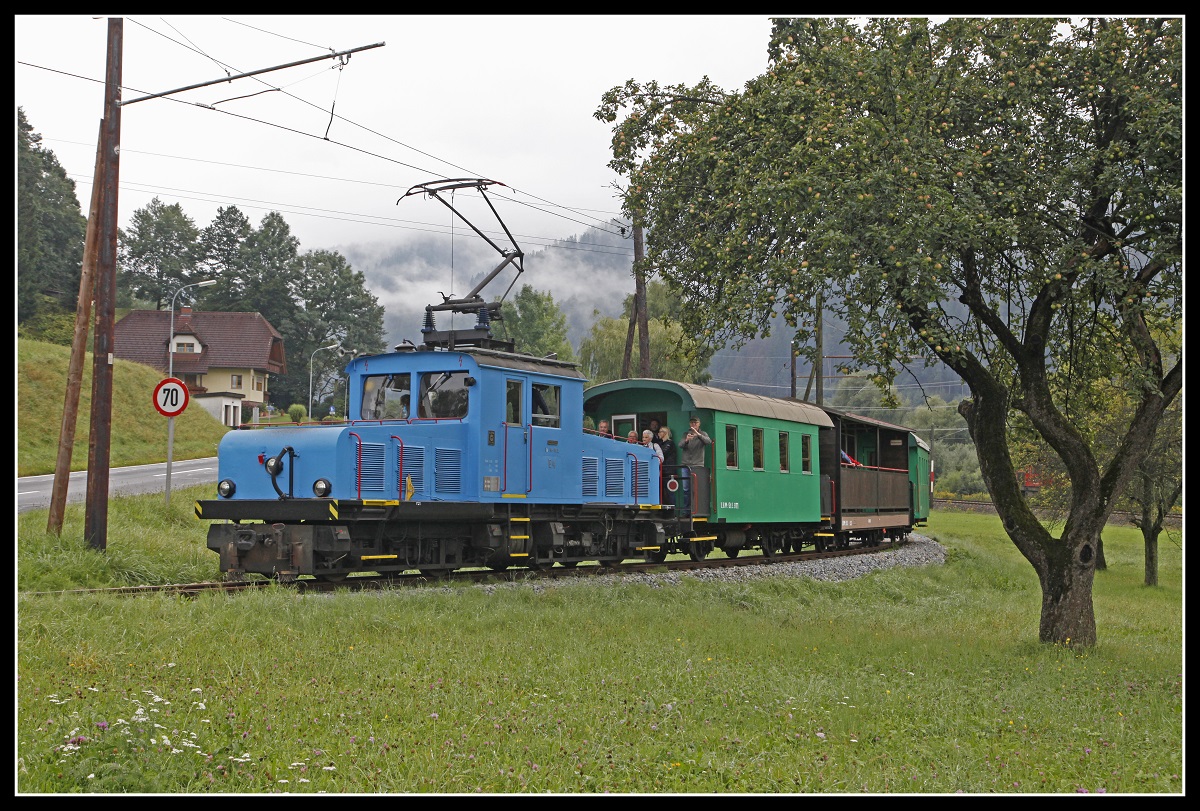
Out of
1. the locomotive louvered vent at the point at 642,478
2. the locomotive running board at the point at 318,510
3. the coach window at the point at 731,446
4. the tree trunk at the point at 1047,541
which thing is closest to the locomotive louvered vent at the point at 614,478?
the locomotive louvered vent at the point at 642,478

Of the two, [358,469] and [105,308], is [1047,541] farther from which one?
[105,308]

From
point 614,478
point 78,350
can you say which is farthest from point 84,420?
point 614,478

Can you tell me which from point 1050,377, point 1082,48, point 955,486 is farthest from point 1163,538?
point 1082,48

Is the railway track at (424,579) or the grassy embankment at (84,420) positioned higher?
the grassy embankment at (84,420)

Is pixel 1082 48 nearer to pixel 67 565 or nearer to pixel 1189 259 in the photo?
pixel 1189 259

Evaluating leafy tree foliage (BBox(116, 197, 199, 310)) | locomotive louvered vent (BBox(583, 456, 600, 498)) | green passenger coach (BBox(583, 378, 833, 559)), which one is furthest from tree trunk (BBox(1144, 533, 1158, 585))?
leafy tree foliage (BBox(116, 197, 199, 310))

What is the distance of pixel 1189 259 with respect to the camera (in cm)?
907

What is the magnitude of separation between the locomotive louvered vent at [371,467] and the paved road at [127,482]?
490 inches

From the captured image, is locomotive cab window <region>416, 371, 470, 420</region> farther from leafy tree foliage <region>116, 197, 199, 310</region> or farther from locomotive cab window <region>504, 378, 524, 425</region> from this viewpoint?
leafy tree foliage <region>116, 197, 199, 310</region>

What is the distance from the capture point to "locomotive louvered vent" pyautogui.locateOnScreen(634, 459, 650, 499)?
1851cm

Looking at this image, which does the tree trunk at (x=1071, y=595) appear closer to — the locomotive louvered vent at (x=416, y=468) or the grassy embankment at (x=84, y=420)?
the locomotive louvered vent at (x=416, y=468)

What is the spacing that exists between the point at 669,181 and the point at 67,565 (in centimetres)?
1022

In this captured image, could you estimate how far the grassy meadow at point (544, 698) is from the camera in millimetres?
6457

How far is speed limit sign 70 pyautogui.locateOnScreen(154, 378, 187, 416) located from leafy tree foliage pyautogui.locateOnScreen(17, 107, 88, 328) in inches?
1725
